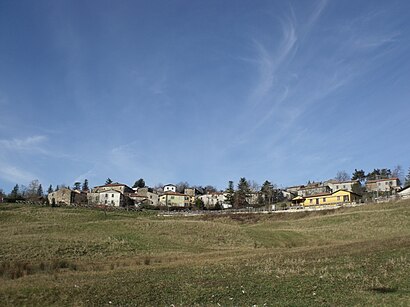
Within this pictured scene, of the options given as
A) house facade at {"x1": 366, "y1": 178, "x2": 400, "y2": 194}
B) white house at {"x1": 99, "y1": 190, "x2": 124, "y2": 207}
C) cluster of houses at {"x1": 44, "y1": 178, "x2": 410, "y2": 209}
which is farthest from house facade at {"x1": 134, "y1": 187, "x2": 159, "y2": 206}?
house facade at {"x1": 366, "y1": 178, "x2": 400, "y2": 194}

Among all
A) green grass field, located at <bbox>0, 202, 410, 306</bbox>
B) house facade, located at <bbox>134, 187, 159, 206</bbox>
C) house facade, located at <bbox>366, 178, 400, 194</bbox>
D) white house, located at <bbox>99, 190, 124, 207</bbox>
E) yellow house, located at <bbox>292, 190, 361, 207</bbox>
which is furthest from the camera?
house facade, located at <bbox>134, 187, 159, 206</bbox>

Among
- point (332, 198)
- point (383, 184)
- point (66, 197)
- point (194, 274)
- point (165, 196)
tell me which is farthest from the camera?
point (165, 196)

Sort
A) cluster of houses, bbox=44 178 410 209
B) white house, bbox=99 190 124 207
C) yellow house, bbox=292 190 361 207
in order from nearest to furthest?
yellow house, bbox=292 190 361 207 < cluster of houses, bbox=44 178 410 209 < white house, bbox=99 190 124 207

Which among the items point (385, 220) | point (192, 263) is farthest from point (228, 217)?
point (192, 263)

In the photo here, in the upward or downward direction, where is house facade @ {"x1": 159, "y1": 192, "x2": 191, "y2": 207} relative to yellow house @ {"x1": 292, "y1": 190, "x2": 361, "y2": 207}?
upward

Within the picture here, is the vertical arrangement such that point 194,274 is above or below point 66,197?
below

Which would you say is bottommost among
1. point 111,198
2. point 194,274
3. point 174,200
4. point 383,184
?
point 194,274

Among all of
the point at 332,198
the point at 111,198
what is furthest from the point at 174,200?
the point at 332,198

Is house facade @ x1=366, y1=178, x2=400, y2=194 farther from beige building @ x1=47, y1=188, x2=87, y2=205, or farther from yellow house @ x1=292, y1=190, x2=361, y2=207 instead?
beige building @ x1=47, y1=188, x2=87, y2=205

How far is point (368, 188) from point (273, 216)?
93936 mm

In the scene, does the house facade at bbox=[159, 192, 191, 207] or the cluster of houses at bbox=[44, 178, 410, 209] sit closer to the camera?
the cluster of houses at bbox=[44, 178, 410, 209]

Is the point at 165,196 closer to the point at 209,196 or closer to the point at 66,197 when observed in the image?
the point at 209,196

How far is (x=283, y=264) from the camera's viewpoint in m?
26.0

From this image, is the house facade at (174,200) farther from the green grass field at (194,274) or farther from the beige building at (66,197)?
the green grass field at (194,274)
